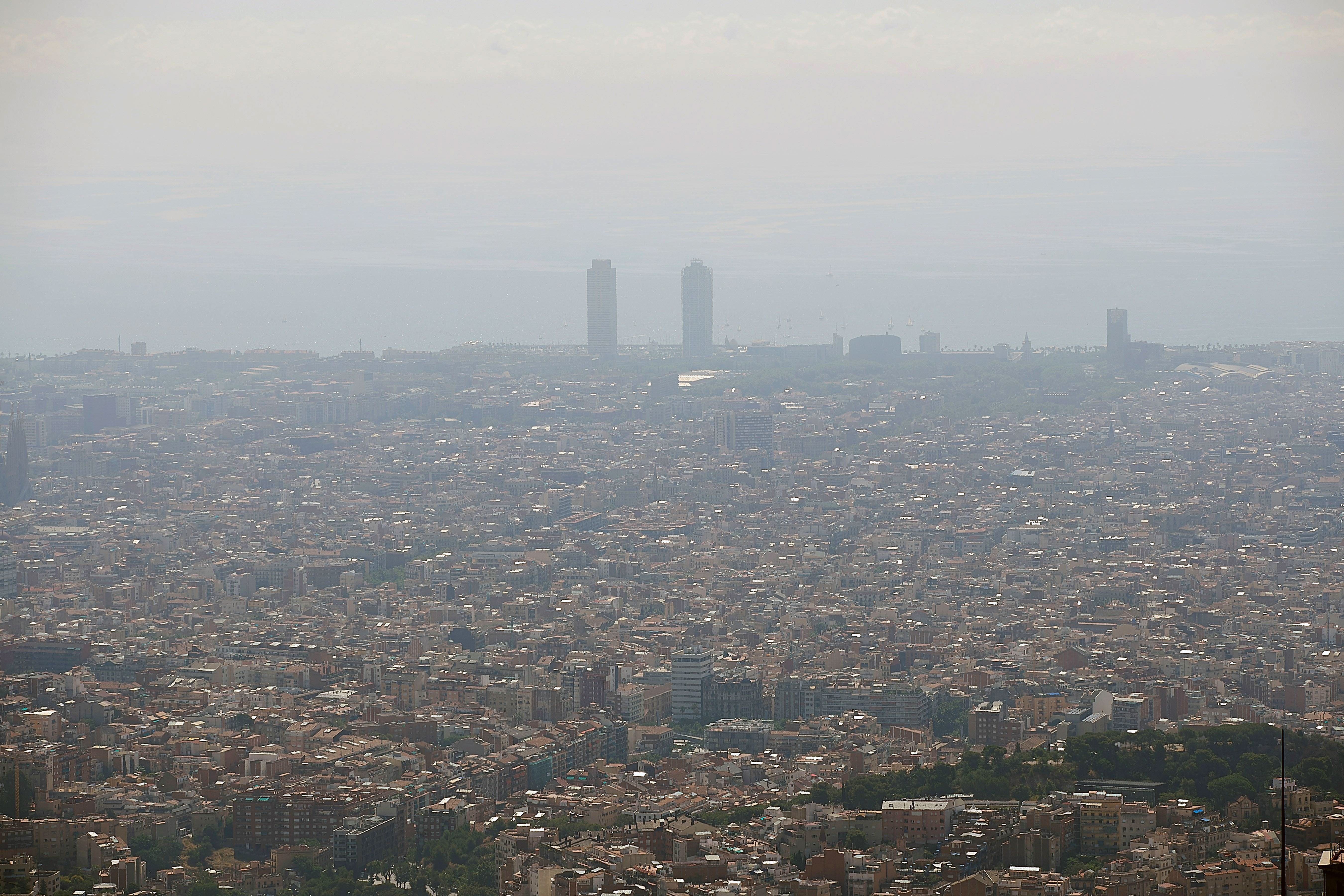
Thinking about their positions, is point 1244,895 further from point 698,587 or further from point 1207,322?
point 1207,322

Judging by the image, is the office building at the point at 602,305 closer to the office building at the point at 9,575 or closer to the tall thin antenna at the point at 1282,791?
the office building at the point at 9,575

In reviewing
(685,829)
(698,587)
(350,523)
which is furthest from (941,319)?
(685,829)

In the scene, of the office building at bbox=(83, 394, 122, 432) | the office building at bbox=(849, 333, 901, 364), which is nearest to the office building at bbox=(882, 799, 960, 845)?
the office building at bbox=(83, 394, 122, 432)

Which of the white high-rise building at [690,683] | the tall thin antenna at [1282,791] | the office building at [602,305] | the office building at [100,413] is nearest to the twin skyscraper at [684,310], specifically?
the office building at [602,305]

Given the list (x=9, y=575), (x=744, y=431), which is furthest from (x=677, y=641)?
(x=744, y=431)

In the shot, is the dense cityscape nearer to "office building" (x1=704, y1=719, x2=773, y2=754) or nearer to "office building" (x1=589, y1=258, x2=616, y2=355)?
"office building" (x1=704, y1=719, x2=773, y2=754)

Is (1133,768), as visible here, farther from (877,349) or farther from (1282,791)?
(877,349)
